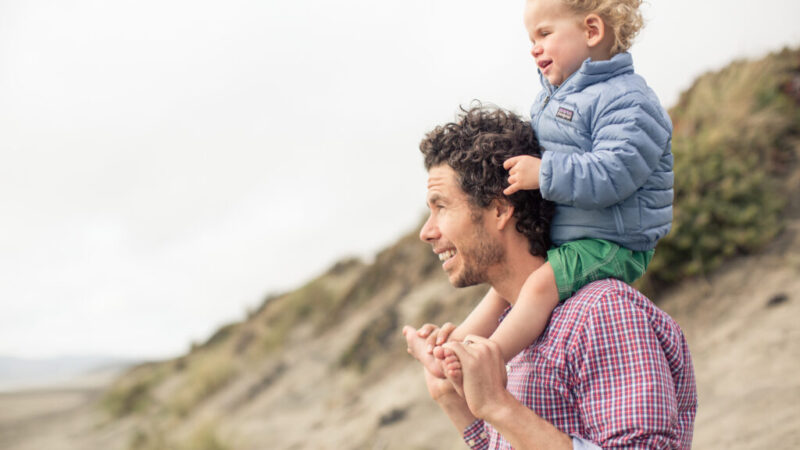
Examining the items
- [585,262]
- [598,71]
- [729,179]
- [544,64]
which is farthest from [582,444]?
[729,179]

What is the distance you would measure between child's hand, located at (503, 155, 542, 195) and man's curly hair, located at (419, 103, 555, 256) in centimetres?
12

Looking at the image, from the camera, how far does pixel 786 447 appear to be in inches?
196

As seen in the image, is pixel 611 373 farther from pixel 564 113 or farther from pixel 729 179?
pixel 729 179

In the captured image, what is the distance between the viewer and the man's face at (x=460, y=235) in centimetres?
251

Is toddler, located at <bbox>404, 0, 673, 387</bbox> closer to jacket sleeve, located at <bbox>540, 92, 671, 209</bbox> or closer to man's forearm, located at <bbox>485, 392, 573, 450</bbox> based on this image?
jacket sleeve, located at <bbox>540, 92, 671, 209</bbox>

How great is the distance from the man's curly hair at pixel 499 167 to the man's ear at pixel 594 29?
361mm

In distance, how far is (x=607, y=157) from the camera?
2193mm

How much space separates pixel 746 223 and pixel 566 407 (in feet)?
20.7

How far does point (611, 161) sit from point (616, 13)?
23.1 inches

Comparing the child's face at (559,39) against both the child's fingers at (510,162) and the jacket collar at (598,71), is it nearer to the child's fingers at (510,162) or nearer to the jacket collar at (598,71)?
the jacket collar at (598,71)

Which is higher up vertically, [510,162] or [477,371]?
[510,162]

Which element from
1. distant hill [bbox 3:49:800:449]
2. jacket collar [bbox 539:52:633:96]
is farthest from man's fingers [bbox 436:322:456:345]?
distant hill [bbox 3:49:800:449]

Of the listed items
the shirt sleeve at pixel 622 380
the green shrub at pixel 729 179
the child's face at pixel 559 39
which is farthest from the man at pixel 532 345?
the green shrub at pixel 729 179

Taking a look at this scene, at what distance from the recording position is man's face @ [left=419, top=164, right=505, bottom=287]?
2.51m
